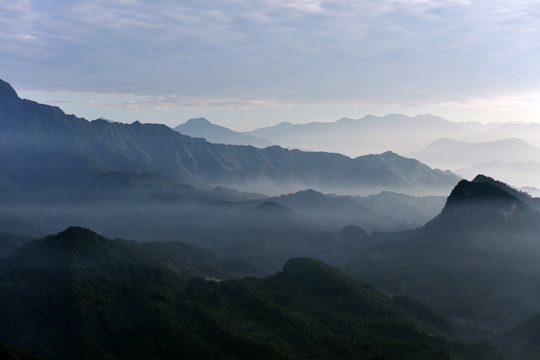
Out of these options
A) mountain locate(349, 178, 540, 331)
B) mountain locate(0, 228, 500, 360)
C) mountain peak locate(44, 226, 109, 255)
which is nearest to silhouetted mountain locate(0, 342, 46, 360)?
mountain locate(0, 228, 500, 360)

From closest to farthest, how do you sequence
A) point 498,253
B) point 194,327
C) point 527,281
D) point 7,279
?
point 194,327
point 7,279
point 527,281
point 498,253

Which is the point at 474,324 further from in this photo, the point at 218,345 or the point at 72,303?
the point at 72,303

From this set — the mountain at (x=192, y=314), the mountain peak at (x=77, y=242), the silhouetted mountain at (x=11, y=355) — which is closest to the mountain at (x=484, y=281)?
the mountain at (x=192, y=314)

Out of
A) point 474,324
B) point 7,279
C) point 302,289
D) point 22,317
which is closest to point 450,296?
point 474,324

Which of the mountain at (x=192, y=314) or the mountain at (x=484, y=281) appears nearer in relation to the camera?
the mountain at (x=192, y=314)

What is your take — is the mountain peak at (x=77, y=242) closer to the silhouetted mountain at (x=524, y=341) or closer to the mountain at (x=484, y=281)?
the mountain at (x=484, y=281)

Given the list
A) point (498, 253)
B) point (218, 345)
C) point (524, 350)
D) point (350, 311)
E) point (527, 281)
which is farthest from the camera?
point (498, 253)

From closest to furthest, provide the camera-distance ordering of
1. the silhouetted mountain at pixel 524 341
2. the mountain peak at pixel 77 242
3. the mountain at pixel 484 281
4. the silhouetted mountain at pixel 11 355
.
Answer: the silhouetted mountain at pixel 11 355
the silhouetted mountain at pixel 524 341
the mountain at pixel 484 281
the mountain peak at pixel 77 242

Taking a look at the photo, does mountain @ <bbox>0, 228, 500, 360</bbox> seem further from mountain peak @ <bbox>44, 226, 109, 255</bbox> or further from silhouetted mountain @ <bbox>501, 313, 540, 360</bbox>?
silhouetted mountain @ <bbox>501, 313, 540, 360</bbox>
